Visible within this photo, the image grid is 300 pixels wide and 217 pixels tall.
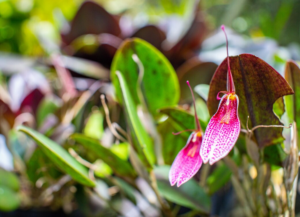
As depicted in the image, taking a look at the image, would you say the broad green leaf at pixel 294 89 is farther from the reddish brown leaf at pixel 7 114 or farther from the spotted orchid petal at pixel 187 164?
the reddish brown leaf at pixel 7 114

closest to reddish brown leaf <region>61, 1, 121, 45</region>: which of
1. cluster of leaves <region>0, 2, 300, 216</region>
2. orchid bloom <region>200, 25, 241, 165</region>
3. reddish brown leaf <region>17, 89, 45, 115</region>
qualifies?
cluster of leaves <region>0, 2, 300, 216</region>

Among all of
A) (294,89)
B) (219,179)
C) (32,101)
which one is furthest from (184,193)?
(32,101)

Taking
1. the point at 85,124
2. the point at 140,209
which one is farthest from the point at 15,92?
the point at 140,209

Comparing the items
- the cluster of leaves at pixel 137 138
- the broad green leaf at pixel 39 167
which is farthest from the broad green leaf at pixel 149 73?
the broad green leaf at pixel 39 167

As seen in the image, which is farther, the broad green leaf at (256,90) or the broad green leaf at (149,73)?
the broad green leaf at (149,73)

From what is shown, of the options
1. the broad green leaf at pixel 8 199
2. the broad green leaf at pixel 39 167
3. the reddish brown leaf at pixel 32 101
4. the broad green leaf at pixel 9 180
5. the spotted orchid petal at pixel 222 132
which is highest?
the spotted orchid petal at pixel 222 132

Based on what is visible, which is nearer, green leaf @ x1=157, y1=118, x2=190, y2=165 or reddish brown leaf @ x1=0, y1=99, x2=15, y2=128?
green leaf @ x1=157, y1=118, x2=190, y2=165

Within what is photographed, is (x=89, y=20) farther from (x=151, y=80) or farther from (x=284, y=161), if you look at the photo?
(x=284, y=161)

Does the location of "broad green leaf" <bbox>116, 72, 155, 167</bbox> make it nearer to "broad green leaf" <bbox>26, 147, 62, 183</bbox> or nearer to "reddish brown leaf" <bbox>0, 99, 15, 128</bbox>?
"broad green leaf" <bbox>26, 147, 62, 183</bbox>

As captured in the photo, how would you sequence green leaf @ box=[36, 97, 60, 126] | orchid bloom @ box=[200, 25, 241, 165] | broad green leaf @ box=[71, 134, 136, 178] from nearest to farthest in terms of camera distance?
orchid bloom @ box=[200, 25, 241, 165] < broad green leaf @ box=[71, 134, 136, 178] < green leaf @ box=[36, 97, 60, 126]
